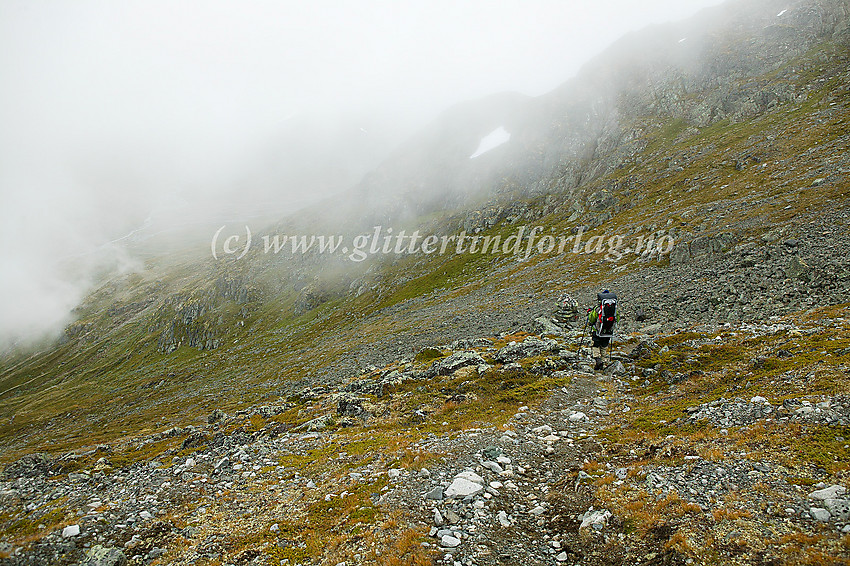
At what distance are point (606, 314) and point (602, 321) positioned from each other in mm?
556

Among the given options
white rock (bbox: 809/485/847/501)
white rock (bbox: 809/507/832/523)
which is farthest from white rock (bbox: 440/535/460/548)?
white rock (bbox: 809/485/847/501)

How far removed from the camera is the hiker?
21.8 meters

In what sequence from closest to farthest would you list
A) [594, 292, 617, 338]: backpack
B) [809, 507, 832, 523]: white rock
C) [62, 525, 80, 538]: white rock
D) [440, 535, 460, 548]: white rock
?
1. [809, 507, 832, 523]: white rock
2. [440, 535, 460, 548]: white rock
3. [62, 525, 80, 538]: white rock
4. [594, 292, 617, 338]: backpack

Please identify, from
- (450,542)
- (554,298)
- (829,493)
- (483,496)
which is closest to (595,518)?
(483,496)

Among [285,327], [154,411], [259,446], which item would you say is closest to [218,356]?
[285,327]

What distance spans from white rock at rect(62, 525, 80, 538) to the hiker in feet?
78.0

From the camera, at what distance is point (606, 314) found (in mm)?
22047

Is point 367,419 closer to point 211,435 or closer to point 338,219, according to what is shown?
point 211,435

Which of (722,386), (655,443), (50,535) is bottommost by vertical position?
(722,386)

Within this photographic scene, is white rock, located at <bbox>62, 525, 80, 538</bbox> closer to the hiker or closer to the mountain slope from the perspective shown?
the mountain slope

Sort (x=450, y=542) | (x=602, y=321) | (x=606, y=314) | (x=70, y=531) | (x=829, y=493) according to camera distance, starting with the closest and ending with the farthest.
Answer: (x=829, y=493), (x=450, y=542), (x=70, y=531), (x=606, y=314), (x=602, y=321)

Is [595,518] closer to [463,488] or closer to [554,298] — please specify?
[463,488]

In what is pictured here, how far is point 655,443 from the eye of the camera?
41.4 feet

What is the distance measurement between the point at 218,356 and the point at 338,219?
294 feet
